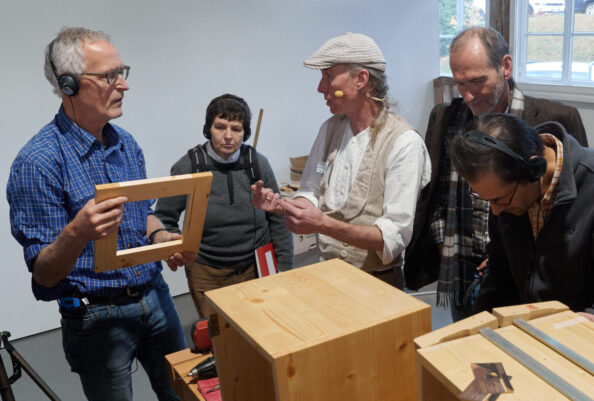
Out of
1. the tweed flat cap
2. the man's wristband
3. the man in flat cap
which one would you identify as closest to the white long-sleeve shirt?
the man in flat cap

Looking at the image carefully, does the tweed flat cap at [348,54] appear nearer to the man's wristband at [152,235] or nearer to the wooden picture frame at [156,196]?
the wooden picture frame at [156,196]

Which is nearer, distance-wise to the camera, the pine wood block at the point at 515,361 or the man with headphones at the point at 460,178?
the pine wood block at the point at 515,361

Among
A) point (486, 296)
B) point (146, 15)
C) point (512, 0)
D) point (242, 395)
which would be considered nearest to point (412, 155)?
point (486, 296)

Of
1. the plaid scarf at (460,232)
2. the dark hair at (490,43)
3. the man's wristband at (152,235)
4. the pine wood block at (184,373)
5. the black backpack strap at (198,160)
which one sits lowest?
the pine wood block at (184,373)

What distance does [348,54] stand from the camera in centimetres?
194

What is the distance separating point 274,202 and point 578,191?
1015 mm

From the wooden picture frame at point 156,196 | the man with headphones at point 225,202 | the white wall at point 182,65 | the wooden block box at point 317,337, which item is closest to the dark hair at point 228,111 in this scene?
the man with headphones at point 225,202

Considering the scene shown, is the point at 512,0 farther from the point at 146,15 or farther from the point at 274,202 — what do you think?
the point at 274,202

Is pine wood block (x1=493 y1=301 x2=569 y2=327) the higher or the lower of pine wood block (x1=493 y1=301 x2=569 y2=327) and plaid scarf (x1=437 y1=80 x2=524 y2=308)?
the higher

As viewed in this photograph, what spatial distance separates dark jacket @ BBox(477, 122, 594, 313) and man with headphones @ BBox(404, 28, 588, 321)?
0.56 meters

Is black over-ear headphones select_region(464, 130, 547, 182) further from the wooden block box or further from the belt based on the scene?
the belt

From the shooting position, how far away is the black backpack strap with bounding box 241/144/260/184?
2.82m

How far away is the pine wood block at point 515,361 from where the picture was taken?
83 centimetres

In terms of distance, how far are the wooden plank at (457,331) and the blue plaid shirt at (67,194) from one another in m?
1.16
